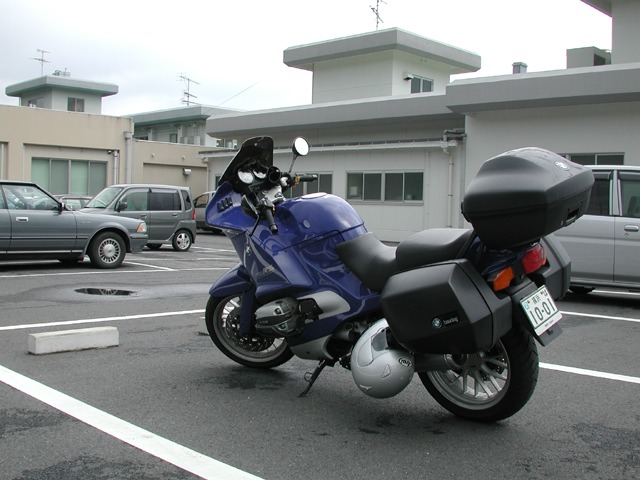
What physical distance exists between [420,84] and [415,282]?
96.1 ft

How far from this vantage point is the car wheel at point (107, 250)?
43.3 ft

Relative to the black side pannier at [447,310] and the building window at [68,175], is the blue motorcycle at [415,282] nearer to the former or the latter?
the black side pannier at [447,310]

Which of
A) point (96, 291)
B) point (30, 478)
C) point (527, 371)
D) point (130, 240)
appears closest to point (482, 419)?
point (527, 371)

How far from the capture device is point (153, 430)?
4250mm

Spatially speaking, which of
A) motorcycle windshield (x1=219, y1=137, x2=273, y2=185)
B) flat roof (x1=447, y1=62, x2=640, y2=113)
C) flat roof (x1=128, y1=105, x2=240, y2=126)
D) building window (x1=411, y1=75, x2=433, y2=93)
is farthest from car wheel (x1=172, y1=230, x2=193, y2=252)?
flat roof (x1=128, y1=105, x2=240, y2=126)

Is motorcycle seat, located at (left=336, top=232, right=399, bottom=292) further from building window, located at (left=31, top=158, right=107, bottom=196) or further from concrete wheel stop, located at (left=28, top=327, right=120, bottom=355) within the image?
building window, located at (left=31, top=158, right=107, bottom=196)

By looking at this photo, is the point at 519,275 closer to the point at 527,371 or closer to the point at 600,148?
the point at 527,371

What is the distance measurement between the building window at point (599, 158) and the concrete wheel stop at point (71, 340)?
53.1 feet

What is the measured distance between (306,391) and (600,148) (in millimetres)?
17013

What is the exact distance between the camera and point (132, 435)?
4.13 meters

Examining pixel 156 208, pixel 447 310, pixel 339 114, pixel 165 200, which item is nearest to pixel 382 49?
pixel 339 114

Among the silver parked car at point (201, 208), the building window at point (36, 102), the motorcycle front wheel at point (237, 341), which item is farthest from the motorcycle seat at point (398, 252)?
the building window at point (36, 102)

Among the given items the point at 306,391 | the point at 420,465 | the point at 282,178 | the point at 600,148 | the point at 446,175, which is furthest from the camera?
the point at 446,175

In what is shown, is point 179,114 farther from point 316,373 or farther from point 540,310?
point 540,310
